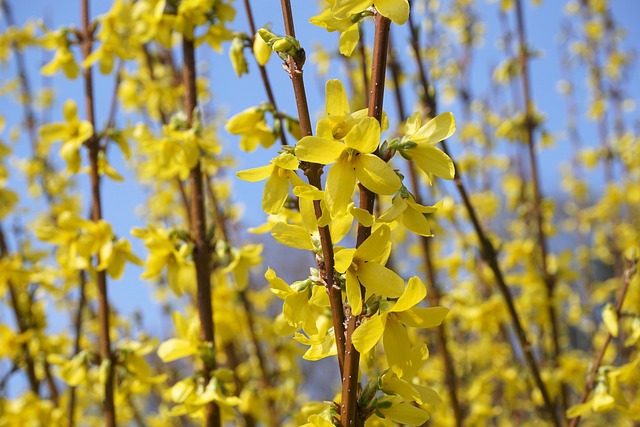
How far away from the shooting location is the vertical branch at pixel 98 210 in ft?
6.55

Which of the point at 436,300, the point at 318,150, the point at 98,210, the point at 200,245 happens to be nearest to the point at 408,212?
the point at 318,150

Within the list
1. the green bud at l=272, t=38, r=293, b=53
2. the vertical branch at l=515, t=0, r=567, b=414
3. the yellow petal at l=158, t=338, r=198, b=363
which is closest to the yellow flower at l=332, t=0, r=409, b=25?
the green bud at l=272, t=38, r=293, b=53

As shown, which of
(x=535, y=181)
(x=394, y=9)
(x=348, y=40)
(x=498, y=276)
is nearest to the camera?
(x=394, y=9)

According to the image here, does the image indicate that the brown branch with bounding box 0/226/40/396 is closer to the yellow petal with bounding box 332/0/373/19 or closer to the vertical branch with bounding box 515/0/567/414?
the yellow petal with bounding box 332/0/373/19

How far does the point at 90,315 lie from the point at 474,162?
3605mm

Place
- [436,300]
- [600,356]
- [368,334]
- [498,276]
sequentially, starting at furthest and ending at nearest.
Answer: [436,300], [498,276], [600,356], [368,334]

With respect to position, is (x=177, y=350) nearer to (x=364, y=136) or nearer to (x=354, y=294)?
(x=354, y=294)

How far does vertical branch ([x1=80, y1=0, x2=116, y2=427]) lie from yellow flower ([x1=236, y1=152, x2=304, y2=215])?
4.14 feet

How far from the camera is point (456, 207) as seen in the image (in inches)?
151

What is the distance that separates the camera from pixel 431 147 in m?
1.06

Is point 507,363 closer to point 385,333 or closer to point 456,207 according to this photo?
point 456,207

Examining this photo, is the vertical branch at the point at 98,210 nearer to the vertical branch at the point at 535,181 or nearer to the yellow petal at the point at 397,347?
the yellow petal at the point at 397,347

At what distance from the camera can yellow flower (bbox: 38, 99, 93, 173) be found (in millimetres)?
2162

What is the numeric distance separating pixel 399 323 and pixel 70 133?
1.73 m
